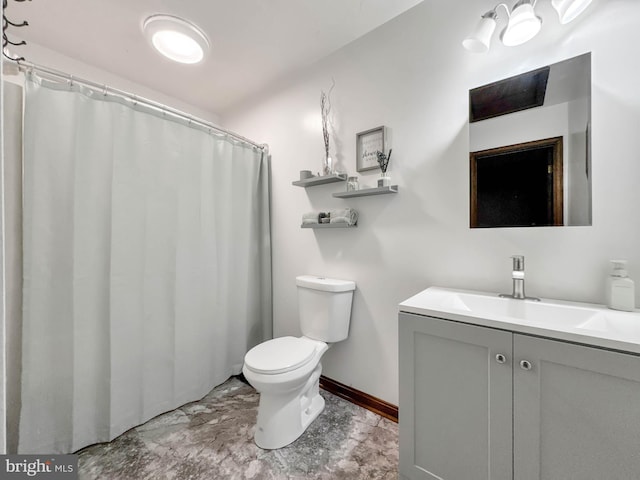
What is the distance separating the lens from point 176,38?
1.70 meters

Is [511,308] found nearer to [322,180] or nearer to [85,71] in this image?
[322,180]

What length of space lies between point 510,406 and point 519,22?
1.47 m

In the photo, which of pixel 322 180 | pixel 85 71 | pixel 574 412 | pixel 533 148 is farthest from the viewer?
pixel 85 71

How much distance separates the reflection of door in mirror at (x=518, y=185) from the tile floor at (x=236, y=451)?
126 cm

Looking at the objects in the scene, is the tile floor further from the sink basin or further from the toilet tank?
the sink basin

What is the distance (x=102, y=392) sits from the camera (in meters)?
1.46

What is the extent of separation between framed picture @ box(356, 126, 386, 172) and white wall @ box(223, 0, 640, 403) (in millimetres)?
60

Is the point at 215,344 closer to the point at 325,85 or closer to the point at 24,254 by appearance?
the point at 24,254

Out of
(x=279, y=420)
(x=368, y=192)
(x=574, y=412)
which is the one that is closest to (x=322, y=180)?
(x=368, y=192)

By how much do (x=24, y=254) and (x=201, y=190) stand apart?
36.0 inches

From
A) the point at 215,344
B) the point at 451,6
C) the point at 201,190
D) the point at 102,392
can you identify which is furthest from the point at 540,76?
the point at 102,392

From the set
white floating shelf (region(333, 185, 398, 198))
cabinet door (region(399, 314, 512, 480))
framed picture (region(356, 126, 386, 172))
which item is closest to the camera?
cabinet door (region(399, 314, 512, 480))

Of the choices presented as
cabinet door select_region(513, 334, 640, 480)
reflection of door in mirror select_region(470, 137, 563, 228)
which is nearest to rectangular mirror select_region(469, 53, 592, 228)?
reflection of door in mirror select_region(470, 137, 563, 228)

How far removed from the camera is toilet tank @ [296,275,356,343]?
5.62 feet
